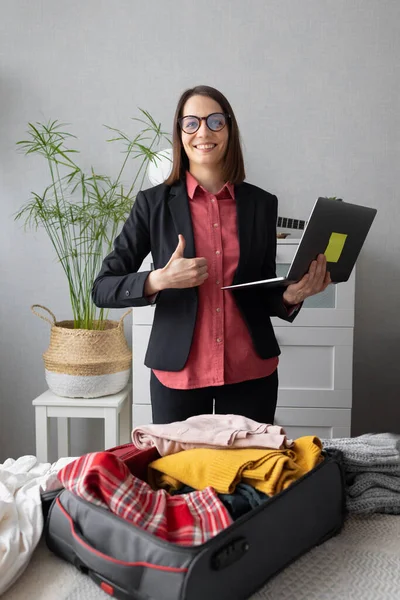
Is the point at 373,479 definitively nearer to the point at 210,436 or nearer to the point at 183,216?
the point at 210,436

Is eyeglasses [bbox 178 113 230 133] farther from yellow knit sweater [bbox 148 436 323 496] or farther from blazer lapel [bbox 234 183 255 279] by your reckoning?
yellow knit sweater [bbox 148 436 323 496]

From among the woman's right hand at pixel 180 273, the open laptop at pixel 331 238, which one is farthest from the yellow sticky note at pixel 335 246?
the woman's right hand at pixel 180 273

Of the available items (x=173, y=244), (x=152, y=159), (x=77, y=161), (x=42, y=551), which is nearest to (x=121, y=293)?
(x=173, y=244)

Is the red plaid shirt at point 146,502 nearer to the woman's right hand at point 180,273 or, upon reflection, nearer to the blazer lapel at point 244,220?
the woman's right hand at point 180,273

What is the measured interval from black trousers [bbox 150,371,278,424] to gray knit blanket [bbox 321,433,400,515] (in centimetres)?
43

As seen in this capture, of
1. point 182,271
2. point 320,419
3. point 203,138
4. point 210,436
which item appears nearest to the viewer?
point 210,436

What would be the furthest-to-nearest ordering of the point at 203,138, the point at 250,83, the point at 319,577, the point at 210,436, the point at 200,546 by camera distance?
1. the point at 250,83
2. the point at 203,138
3. the point at 210,436
4. the point at 319,577
5. the point at 200,546

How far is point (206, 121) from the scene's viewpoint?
1475 mm

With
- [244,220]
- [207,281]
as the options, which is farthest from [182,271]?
[244,220]

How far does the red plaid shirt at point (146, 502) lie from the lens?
2.68ft

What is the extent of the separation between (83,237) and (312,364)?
1085 millimetres

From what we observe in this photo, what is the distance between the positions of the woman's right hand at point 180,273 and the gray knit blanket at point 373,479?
1.72 ft

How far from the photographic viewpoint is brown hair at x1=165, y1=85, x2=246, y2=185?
1518 millimetres

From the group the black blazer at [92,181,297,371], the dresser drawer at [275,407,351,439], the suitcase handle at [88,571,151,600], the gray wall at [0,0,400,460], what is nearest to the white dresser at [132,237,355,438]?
the dresser drawer at [275,407,351,439]
